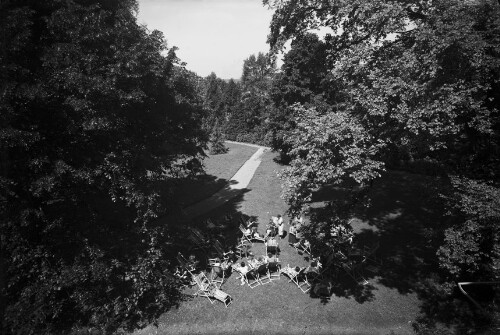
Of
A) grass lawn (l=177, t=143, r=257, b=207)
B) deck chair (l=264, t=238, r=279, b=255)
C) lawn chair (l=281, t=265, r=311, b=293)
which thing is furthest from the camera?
grass lawn (l=177, t=143, r=257, b=207)

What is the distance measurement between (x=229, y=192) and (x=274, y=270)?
924 centimetres

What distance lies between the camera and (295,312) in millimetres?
9883

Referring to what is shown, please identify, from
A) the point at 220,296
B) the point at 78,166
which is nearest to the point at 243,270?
the point at 220,296

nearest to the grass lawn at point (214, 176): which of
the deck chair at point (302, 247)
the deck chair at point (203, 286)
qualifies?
the deck chair at point (203, 286)

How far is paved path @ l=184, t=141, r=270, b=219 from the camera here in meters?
17.5

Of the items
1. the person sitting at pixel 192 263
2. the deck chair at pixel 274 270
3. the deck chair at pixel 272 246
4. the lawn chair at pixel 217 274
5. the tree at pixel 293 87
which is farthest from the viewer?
the tree at pixel 293 87

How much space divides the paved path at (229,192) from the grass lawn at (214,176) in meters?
0.41

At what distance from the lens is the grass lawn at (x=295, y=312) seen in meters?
9.30

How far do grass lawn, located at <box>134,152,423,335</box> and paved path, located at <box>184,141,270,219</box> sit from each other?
5767 millimetres

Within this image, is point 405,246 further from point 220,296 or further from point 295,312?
point 220,296

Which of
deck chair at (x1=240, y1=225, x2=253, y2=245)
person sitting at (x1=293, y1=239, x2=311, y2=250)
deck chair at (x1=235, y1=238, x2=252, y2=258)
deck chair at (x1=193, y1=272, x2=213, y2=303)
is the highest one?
person sitting at (x1=293, y1=239, x2=311, y2=250)

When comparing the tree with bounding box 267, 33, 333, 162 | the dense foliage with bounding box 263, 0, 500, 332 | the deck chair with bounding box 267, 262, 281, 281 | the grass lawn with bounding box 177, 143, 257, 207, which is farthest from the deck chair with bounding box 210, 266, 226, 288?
the tree with bounding box 267, 33, 333, 162

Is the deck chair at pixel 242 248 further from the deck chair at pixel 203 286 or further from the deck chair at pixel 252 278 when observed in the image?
the deck chair at pixel 203 286

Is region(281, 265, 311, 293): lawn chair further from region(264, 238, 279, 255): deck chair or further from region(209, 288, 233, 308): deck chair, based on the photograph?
region(209, 288, 233, 308): deck chair
